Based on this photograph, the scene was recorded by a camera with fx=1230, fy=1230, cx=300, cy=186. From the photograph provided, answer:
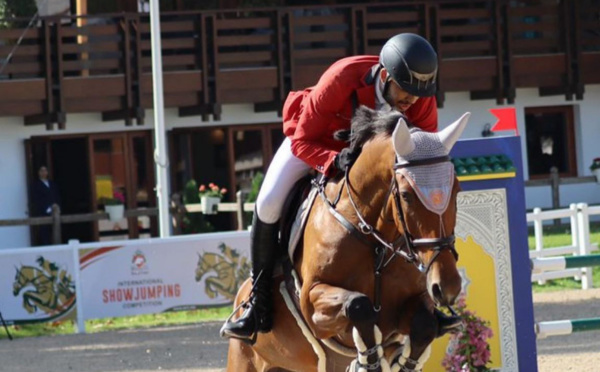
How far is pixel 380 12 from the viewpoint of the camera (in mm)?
26594

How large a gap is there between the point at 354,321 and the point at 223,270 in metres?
9.58

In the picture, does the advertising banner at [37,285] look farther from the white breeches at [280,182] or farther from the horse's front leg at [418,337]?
the horse's front leg at [418,337]

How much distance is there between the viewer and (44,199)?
930 inches

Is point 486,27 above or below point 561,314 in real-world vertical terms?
above

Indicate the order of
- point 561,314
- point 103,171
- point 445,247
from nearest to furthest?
1. point 445,247
2. point 561,314
3. point 103,171

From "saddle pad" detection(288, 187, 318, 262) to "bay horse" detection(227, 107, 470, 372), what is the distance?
2.7 inches

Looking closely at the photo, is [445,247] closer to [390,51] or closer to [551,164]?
[390,51]

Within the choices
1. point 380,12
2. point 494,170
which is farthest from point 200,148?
point 494,170

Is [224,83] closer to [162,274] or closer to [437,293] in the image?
[162,274]

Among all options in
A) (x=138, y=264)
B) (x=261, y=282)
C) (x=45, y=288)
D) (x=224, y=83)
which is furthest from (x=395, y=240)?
(x=224, y=83)

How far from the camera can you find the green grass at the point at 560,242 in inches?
669

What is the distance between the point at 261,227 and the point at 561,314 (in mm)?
7936

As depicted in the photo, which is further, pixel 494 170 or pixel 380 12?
pixel 380 12

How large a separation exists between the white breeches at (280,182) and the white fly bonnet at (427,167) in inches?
43.4
